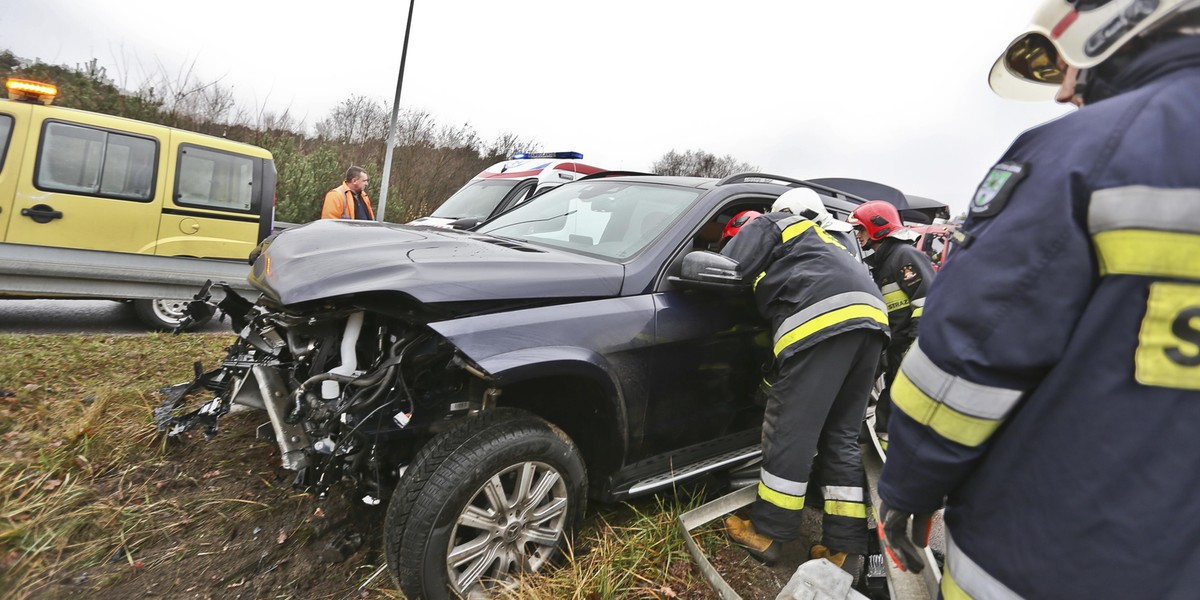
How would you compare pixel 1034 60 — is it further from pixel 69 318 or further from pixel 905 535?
pixel 69 318

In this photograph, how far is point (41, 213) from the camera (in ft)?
15.0

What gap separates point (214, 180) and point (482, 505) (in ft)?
16.7

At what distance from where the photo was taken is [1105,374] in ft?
3.10

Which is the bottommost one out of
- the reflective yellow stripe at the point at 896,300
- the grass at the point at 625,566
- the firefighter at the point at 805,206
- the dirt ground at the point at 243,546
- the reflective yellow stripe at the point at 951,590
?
the dirt ground at the point at 243,546

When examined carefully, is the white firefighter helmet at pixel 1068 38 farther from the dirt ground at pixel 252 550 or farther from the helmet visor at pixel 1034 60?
the dirt ground at pixel 252 550

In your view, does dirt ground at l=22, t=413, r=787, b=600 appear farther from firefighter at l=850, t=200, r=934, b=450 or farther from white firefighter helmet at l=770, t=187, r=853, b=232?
firefighter at l=850, t=200, r=934, b=450

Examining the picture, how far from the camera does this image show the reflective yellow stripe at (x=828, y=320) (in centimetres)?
233

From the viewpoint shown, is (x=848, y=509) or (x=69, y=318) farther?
(x=69, y=318)

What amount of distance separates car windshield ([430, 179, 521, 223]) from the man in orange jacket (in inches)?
39.3

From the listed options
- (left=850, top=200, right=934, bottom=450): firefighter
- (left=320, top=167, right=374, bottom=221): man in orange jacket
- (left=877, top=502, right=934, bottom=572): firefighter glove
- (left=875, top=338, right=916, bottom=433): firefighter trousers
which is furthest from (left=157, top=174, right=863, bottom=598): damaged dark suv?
(left=320, top=167, right=374, bottom=221): man in orange jacket

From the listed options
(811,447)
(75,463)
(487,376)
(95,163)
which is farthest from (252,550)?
(95,163)

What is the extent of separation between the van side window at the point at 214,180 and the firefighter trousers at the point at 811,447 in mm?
5495

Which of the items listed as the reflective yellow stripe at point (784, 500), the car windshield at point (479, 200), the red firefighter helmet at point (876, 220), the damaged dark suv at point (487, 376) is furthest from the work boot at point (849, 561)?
the car windshield at point (479, 200)

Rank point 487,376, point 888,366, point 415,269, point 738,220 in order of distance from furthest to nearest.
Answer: point 888,366 < point 738,220 < point 415,269 < point 487,376
